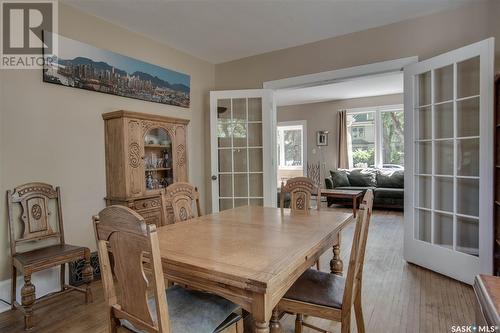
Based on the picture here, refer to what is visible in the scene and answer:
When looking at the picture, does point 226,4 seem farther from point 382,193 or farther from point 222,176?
point 382,193

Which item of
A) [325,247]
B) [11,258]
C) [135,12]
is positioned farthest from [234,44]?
[11,258]

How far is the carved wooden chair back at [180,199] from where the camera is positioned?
2178mm

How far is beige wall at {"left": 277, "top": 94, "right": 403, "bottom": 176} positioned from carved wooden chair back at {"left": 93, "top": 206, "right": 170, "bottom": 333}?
285 inches

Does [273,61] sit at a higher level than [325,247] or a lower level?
higher

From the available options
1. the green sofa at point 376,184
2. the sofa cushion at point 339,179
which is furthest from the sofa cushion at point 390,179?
the sofa cushion at point 339,179

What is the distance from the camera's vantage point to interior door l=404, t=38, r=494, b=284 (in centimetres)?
241

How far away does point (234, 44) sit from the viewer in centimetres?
369

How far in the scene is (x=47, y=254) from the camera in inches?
87.7

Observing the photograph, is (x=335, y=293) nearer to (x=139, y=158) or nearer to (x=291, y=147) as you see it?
(x=139, y=158)

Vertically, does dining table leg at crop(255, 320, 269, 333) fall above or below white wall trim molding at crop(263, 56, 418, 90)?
below

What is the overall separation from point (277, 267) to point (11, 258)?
88.7 inches

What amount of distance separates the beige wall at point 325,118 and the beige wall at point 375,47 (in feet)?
14.5
